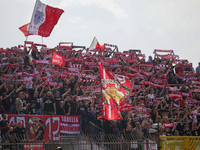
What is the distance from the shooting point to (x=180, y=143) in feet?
47.0

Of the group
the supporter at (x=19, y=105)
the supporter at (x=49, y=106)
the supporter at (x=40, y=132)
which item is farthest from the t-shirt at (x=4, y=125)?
the supporter at (x=49, y=106)

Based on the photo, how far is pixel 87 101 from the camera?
19.1 metres

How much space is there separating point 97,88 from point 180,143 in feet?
23.4

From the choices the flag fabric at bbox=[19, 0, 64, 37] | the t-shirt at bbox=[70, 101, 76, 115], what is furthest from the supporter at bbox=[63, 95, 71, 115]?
the flag fabric at bbox=[19, 0, 64, 37]

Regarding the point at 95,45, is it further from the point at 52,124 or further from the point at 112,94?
the point at 52,124

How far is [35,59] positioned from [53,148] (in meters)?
10.7

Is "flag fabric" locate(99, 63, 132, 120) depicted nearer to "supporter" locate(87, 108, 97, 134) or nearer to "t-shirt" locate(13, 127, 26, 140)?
"supporter" locate(87, 108, 97, 134)

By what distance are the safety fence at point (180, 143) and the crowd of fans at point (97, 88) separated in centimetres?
281

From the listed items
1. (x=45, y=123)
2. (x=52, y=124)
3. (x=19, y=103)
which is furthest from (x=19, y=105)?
(x=52, y=124)

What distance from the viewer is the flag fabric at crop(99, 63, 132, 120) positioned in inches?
631

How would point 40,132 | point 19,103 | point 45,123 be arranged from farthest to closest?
point 19,103, point 45,123, point 40,132

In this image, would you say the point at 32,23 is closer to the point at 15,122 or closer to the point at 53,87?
the point at 53,87

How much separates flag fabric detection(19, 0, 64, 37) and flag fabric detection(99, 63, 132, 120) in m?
7.81

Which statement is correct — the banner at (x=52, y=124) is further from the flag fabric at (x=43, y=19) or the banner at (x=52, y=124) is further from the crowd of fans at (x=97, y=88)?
the flag fabric at (x=43, y=19)
